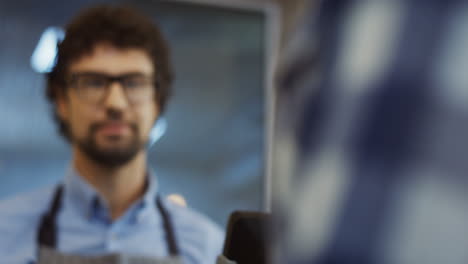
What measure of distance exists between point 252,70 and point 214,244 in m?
0.70

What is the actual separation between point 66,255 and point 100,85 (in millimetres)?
486

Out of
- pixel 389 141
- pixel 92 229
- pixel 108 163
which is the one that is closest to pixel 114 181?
pixel 108 163

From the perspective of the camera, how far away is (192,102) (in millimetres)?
1755

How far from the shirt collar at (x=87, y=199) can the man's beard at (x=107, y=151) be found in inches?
2.7

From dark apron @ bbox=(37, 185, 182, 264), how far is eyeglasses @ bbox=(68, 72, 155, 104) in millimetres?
269

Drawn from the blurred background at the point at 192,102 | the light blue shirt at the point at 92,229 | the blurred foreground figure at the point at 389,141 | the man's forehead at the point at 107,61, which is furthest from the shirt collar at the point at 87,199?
the blurred foreground figure at the point at 389,141

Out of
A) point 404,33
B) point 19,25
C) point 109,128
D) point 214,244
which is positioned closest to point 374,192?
point 404,33

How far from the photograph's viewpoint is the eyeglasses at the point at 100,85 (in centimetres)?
147

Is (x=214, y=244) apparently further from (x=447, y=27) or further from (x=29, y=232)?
(x=447, y=27)

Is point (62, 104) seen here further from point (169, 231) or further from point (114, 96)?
point (169, 231)

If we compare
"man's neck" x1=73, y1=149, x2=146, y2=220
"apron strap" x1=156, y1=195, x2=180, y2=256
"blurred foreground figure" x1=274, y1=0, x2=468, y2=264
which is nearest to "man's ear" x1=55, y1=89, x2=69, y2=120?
"man's neck" x1=73, y1=149, x2=146, y2=220

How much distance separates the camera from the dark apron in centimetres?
114

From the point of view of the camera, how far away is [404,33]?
174mm

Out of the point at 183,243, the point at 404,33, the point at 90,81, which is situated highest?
the point at 404,33
